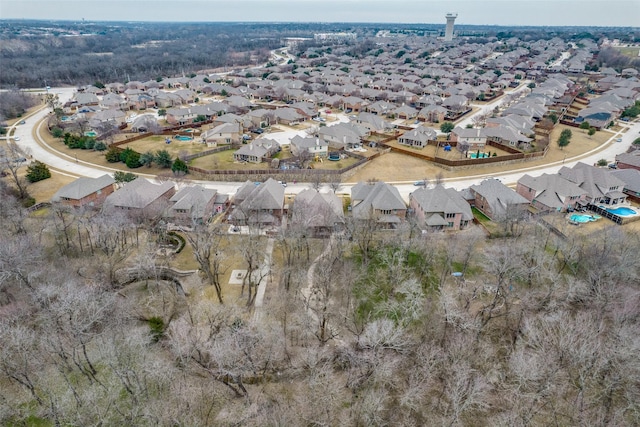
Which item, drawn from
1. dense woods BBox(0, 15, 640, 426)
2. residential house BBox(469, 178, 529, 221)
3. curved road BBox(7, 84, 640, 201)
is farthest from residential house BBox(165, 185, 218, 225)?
residential house BBox(469, 178, 529, 221)

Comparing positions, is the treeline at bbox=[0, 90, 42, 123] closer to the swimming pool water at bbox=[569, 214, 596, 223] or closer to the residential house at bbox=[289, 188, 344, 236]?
the residential house at bbox=[289, 188, 344, 236]

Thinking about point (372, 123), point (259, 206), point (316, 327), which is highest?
point (372, 123)

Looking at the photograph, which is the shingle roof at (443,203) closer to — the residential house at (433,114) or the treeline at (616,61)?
the residential house at (433,114)

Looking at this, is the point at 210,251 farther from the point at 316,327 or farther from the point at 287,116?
the point at 287,116

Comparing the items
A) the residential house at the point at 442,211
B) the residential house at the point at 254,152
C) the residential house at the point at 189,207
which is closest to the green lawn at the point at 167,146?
the residential house at the point at 254,152

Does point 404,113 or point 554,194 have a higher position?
point 404,113

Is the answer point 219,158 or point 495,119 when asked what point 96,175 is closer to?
point 219,158

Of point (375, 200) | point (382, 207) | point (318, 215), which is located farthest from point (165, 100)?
point (382, 207)
